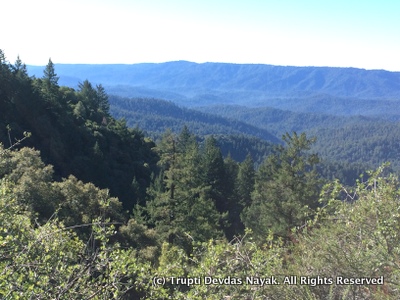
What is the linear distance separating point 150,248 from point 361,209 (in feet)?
32.7

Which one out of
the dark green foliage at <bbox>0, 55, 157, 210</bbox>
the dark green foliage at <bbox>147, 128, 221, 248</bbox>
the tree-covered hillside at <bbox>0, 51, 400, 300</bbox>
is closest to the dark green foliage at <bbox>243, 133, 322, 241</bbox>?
the tree-covered hillside at <bbox>0, 51, 400, 300</bbox>

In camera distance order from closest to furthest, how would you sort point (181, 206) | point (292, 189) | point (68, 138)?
point (181, 206)
point (292, 189)
point (68, 138)

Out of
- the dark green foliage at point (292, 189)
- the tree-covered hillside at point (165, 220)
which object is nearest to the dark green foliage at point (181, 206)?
the tree-covered hillside at point (165, 220)

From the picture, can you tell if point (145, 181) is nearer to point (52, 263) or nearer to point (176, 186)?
point (176, 186)

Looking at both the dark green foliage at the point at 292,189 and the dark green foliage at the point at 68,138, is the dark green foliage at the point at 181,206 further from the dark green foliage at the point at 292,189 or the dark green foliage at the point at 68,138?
the dark green foliage at the point at 68,138

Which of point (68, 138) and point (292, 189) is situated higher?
point (292, 189)

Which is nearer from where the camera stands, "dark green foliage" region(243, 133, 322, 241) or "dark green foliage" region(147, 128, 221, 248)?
"dark green foliage" region(147, 128, 221, 248)

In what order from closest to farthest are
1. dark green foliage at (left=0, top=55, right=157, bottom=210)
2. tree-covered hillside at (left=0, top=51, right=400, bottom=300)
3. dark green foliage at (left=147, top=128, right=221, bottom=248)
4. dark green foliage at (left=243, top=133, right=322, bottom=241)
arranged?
tree-covered hillside at (left=0, top=51, right=400, bottom=300) → dark green foliage at (left=147, top=128, right=221, bottom=248) → dark green foliage at (left=243, top=133, right=322, bottom=241) → dark green foliage at (left=0, top=55, right=157, bottom=210)

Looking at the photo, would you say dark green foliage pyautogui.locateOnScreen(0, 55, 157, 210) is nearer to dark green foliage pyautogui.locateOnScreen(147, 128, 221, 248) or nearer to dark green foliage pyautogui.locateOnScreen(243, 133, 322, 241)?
dark green foliage pyautogui.locateOnScreen(147, 128, 221, 248)

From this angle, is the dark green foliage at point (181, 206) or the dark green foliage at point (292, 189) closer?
the dark green foliage at point (181, 206)

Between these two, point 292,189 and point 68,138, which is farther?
point 68,138

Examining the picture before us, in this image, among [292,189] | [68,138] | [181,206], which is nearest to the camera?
[181,206]

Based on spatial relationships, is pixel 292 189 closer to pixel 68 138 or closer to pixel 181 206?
pixel 181 206

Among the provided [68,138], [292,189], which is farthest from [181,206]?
[68,138]
